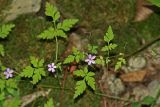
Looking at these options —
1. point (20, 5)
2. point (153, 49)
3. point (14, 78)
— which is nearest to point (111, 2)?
point (153, 49)

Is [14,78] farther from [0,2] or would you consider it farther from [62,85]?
[0,2]

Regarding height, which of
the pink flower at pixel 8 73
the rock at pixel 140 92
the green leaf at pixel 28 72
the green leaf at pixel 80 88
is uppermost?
the green leaf at pixel 28 72

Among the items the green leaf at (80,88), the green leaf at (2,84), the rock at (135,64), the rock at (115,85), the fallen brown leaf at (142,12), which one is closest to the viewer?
the green leaf at (80,88)

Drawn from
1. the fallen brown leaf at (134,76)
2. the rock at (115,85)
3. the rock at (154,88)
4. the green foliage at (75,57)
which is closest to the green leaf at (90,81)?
the green foliage at (75,57)

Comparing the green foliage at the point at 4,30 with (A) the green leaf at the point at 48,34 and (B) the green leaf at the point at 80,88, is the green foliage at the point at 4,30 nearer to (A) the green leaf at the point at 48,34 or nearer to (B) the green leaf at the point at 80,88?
(A) the green leaf at the point at 48,34

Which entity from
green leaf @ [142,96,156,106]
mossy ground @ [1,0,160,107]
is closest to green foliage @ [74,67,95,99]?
mossy ground @ [1,0,160,107]

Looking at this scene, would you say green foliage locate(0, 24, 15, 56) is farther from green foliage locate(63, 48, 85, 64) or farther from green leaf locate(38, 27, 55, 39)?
green foliage locate(63, 48, 85, 64)

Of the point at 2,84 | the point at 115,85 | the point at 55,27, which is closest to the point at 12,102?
the point at 2,84
